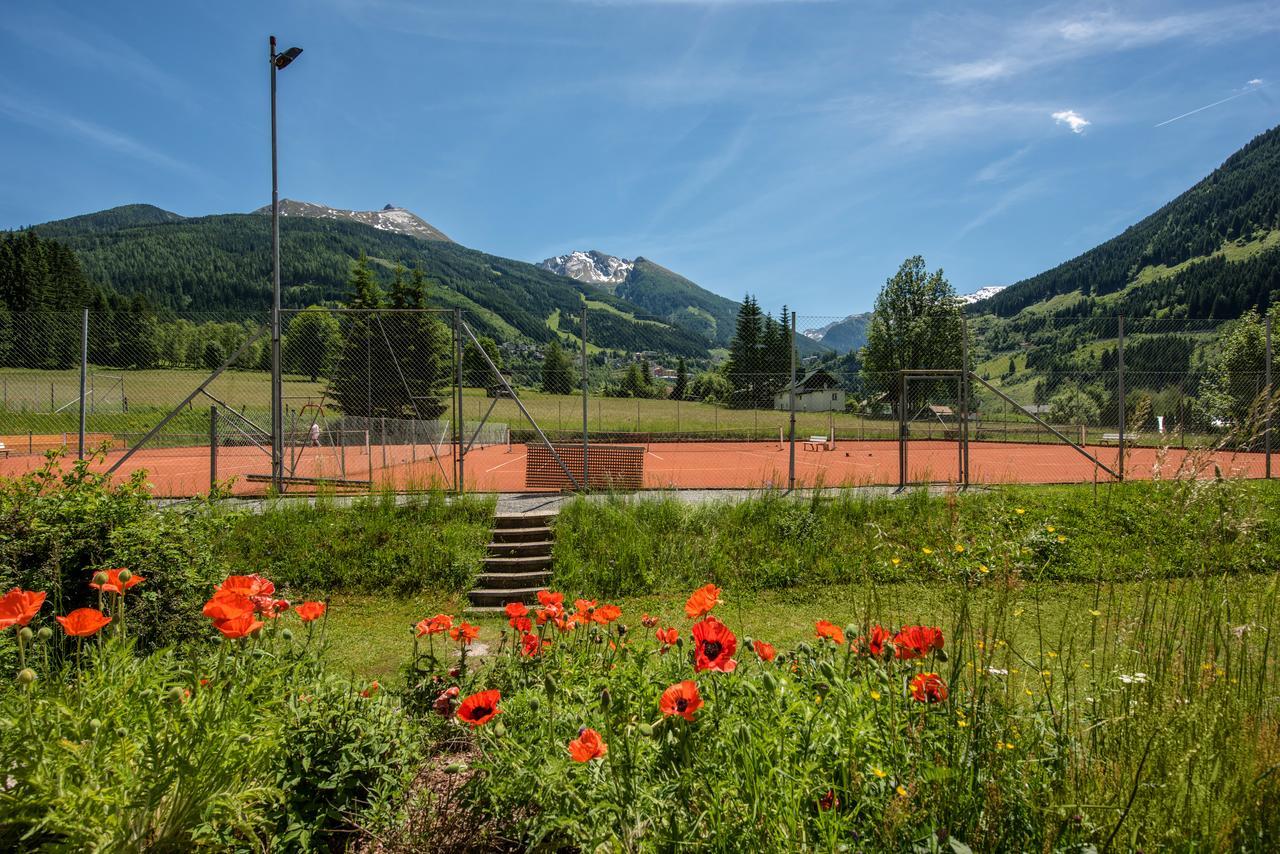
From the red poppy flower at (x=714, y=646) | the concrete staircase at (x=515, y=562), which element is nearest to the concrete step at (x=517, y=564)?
the concrete staircase at (x=515, y=562)

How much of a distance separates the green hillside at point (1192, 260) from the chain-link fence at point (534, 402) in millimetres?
125407

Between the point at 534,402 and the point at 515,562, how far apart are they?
11325 millimetres

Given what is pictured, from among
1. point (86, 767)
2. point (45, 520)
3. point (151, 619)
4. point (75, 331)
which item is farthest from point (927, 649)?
point (75, 331)

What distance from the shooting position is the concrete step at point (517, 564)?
7.50 m

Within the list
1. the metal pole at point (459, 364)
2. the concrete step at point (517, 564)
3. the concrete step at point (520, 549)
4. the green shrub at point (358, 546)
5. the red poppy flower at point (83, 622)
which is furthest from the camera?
the metal pole at point (459, 364)

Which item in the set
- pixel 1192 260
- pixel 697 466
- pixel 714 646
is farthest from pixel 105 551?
pixel 1192 260

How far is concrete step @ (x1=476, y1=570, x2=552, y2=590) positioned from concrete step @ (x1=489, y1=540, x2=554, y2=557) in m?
0.46

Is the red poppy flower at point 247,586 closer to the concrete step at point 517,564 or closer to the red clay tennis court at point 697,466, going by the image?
the concrete step at point 517,564

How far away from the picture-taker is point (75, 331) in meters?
13.9

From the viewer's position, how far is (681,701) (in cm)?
145

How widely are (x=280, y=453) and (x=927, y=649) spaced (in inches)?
411

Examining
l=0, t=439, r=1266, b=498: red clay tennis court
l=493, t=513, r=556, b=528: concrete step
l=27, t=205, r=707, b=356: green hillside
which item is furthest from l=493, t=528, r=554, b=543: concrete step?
l=27, t=205, r=707, b=356: green hillside

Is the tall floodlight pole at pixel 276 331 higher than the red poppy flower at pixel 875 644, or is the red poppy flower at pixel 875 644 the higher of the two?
the tall floodlight pole at pixel 276 331

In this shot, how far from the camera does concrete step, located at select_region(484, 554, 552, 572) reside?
24.6ft
